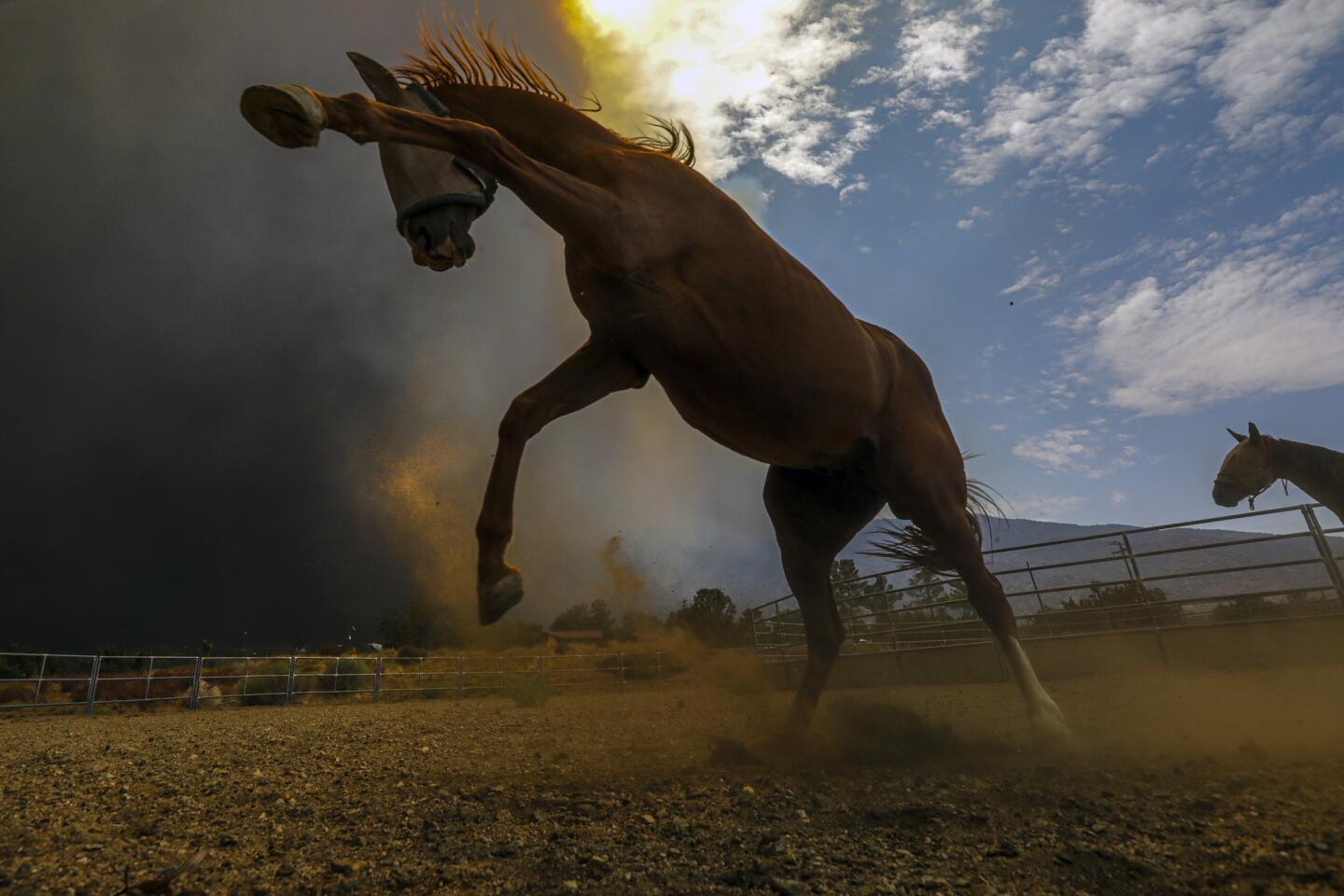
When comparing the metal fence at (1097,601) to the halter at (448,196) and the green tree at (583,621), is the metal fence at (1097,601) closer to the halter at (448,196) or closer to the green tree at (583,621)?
the halter at (448,196)

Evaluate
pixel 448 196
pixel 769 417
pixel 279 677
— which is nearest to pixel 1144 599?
pixel 769 417

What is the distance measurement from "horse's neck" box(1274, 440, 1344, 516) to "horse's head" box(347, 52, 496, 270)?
25.5 ft

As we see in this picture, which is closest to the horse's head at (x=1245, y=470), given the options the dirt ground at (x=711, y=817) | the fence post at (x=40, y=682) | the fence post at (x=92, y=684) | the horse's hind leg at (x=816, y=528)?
the dirt ground at (x=711, y=817)

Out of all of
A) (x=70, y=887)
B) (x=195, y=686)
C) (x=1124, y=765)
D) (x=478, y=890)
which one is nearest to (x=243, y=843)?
(x=70, y=887)

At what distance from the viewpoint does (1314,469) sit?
6.12 meters

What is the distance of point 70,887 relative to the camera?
136 cm

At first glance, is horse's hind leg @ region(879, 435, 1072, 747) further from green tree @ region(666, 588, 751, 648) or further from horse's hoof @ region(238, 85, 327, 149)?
green tree @ region(666, 588, 751, 648)

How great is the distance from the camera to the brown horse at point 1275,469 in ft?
19.7

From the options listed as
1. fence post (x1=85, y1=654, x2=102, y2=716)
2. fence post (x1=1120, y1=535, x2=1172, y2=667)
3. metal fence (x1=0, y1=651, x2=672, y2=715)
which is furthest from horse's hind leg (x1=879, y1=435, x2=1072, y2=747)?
fence post (x1=85, y1=654, x2=102, y2=716)

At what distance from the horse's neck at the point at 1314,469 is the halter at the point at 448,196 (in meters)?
7.72

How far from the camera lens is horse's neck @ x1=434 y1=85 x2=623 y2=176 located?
284 cm

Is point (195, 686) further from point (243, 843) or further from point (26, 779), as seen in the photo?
point (243, 843)

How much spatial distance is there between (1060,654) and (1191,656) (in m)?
1.52

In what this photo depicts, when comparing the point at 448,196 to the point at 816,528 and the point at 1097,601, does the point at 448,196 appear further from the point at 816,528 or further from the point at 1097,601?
the point at 1097,601
